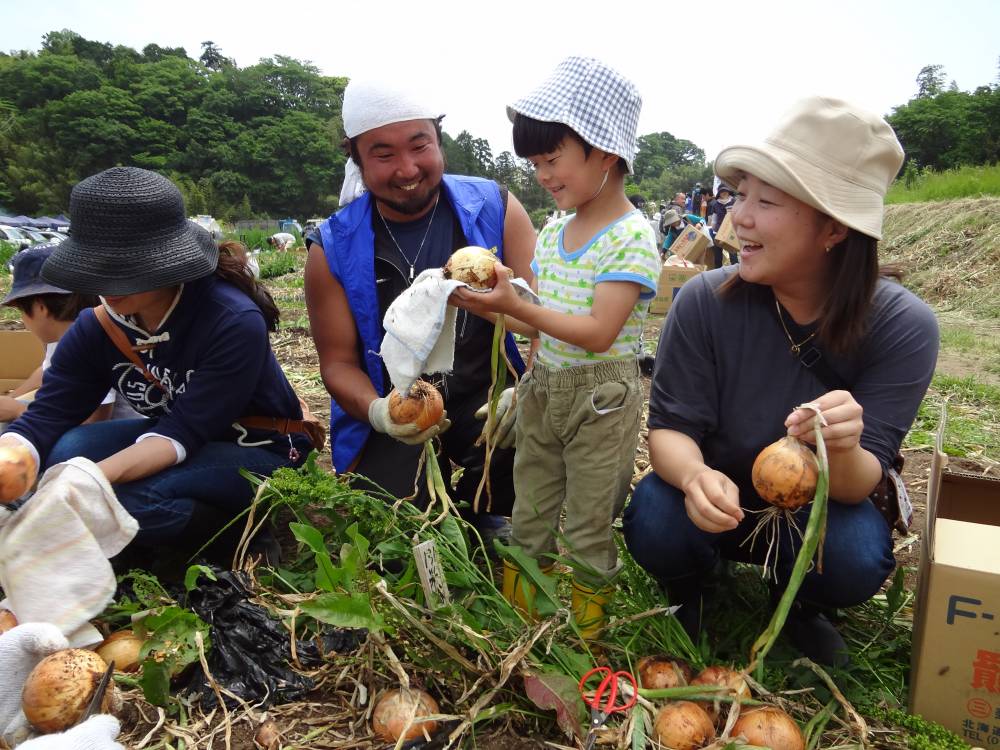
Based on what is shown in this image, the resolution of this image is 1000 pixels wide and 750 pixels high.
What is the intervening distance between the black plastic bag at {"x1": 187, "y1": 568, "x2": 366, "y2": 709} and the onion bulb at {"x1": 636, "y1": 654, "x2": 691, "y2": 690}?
0.67 meters

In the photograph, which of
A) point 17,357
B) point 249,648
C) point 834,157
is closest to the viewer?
point 834,157

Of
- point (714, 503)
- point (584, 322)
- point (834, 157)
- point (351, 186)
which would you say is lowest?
point (714, 503)

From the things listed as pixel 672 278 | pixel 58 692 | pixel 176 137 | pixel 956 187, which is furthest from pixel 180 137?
pixel 58 692

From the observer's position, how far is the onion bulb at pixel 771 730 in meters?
1.29

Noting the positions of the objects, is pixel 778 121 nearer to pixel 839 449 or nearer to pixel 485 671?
pixel 839 449

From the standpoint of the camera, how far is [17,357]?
3.38 m

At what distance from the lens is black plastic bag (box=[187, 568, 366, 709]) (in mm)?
1545

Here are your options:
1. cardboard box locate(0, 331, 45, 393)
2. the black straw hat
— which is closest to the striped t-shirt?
the black straw hat

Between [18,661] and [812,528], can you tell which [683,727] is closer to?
[812,528]

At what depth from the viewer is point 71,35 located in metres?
66.1

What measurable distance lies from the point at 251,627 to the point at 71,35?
273 ft

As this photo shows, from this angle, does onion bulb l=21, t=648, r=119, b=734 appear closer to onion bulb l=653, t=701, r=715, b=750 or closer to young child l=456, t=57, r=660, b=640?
young child l=456, t=57, r=660, b=640

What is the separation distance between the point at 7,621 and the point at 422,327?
1204mm

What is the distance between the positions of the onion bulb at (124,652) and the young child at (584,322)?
94cm
